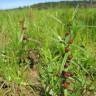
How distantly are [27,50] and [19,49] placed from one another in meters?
0.08

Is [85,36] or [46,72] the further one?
[85,36]

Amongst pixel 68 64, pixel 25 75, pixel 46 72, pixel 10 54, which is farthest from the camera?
pixel 10 54

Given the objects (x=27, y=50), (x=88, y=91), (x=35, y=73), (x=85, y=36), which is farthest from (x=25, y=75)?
(x=85, y=36)

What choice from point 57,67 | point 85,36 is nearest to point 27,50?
point 57,67

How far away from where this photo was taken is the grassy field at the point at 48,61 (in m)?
1.94

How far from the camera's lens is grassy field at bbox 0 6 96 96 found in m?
1.94

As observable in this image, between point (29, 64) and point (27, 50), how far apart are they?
127mm

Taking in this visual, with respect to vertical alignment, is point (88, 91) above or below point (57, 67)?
below

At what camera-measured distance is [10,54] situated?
2438 mm

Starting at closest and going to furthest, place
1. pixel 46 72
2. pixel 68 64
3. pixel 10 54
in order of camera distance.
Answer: pixel 68 64 → pixel 46 72 → pixel 10 54

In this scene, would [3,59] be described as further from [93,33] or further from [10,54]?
[93,33]

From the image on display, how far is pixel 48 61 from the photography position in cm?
234

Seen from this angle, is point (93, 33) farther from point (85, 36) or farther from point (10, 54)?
point (10, 54)

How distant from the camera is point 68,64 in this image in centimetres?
189
